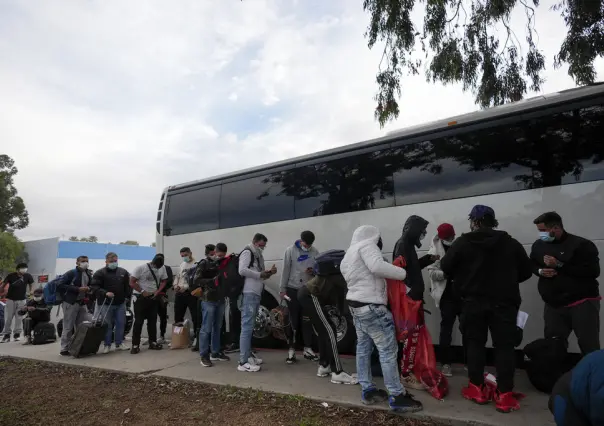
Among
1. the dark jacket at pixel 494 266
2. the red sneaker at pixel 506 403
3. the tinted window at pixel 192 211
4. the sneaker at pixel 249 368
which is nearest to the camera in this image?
the red sneaker at pixel 506 403

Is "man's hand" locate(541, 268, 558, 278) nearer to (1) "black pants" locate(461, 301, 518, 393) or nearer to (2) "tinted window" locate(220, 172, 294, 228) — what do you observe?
(1) "black pants" locate(461, 301, 518, 393)

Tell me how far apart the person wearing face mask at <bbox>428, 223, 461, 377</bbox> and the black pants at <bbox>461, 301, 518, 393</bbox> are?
1.00 meters

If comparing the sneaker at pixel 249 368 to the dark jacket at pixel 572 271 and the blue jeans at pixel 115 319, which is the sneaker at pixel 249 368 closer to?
the blue jeans at pixel 115 319

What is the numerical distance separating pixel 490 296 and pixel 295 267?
9.32ft

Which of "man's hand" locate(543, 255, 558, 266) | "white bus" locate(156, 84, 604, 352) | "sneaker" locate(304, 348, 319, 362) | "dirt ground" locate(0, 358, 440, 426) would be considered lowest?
"dirt ground" locate(0, 358, 440, 426)

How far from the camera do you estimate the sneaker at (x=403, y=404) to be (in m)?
3.66

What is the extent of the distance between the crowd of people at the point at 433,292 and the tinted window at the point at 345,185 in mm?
818

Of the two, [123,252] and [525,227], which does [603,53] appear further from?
[123,252]

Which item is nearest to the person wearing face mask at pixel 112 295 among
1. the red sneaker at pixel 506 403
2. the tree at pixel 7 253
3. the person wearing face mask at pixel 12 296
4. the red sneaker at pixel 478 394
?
the person wearing face mask at pixel 12 296

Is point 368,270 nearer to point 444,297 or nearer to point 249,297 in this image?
point 444,297

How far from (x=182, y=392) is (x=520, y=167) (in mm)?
4750

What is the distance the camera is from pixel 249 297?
5496 mm

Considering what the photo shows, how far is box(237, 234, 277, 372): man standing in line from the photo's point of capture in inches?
212

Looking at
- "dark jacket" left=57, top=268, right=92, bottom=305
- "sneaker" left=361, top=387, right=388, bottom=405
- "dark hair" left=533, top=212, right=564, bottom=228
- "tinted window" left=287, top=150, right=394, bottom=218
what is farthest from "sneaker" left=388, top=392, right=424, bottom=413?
"dark jacket" left=57, top=268, right=92, bottom=305
